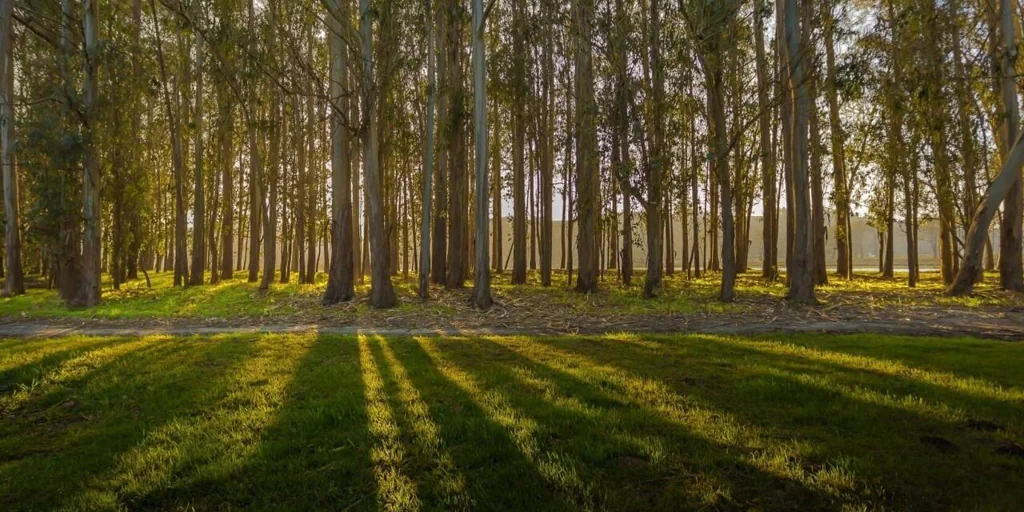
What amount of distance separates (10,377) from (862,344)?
11376 millimetres

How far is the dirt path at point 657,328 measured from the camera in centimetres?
932

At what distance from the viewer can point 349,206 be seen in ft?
49.7

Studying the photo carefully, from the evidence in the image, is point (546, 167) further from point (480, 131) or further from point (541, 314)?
point (541, 314)

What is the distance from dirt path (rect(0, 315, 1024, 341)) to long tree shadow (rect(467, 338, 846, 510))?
5.38 metres

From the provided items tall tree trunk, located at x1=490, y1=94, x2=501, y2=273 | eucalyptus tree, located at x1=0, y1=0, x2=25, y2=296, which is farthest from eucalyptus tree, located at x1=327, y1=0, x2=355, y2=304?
tall tree trunk, located at x1=490, y1=94, x2=501, y2=273

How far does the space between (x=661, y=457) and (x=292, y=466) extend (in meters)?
2.51

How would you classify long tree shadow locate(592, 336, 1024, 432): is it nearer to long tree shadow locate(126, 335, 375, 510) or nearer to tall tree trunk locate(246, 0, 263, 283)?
long tree shadow locate(126, 335, 375, 510)

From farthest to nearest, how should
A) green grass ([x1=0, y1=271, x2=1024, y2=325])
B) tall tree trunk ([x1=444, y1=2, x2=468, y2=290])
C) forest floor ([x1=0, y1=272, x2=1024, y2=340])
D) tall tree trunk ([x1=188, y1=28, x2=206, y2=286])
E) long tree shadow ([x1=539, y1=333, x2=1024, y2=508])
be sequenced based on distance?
1. tall tree trunk ([x1=188, y1=28, x2=206, y2=286])
2. tall tree trunk ([x1=444, y1=2, x2=468, y2=290])
3. green grass ([x1=0, y1=271, x2=1024, y2=325])
4. forest floor ([x1=0, y1=272, x2=1024, y2=340])
5. long tree shadow ([x1=539, y1=333, x2=1024, y2=508])

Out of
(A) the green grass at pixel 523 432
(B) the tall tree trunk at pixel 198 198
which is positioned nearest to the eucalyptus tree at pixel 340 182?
(A) the green grass at pixel 523 432

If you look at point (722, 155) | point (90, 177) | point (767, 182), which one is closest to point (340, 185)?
point (90, 177)

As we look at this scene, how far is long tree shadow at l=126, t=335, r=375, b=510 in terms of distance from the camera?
2.98 meters

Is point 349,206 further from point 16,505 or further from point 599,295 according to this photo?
point 16,505

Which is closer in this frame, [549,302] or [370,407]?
[370,407]

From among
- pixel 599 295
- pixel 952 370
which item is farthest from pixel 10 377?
pixel 599 295
